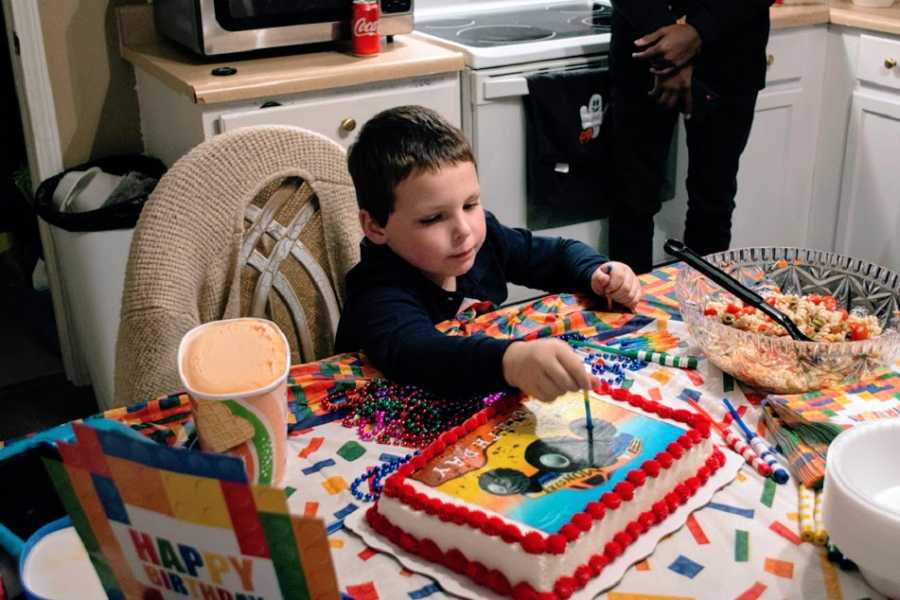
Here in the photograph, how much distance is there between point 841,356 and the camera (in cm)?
117

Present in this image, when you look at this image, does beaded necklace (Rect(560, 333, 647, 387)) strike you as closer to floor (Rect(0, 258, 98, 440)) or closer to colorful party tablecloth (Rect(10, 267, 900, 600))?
colorful party tablecloth (Rect(10, 267, 900, 600))

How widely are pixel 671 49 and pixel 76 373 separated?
1.94 metres

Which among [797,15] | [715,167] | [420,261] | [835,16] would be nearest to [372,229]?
[420,261]

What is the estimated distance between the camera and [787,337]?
3.96 feet

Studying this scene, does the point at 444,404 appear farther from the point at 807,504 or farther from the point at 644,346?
the point at 807,504

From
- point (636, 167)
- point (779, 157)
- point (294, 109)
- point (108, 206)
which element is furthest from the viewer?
point (779, 157)

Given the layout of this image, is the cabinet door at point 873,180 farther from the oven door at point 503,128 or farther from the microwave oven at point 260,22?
the microwave oven at point 260,22

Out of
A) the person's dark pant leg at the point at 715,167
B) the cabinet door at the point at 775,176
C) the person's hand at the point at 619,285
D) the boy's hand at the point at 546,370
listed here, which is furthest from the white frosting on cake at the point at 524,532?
the cabinet door at the point at 775,176

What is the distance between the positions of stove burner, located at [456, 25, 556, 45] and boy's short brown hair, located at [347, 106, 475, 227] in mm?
1449

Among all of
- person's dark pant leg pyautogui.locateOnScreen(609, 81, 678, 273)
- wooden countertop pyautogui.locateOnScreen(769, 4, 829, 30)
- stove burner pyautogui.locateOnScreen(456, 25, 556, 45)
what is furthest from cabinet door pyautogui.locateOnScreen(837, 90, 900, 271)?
stove burner pyautogui.locateOnScreen(456, 25, 556, 45)

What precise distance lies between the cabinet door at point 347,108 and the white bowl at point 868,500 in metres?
1.69

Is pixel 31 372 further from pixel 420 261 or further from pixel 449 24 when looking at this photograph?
pixel 420 261

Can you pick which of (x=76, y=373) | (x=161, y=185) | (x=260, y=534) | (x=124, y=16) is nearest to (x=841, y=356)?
(x=260, y=534)

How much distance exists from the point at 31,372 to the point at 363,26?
5.00 ft
